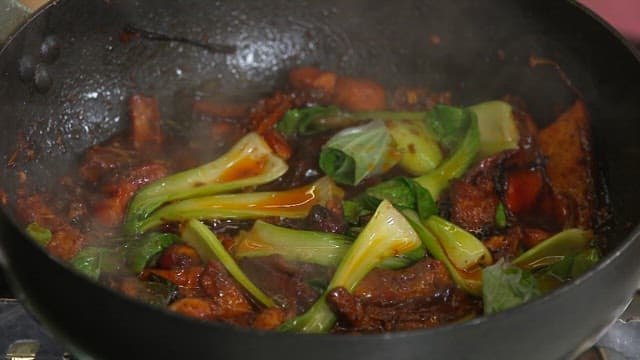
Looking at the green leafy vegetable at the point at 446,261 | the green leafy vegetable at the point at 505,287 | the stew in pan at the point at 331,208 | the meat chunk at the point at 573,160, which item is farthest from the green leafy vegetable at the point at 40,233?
the meat chunk at the point at 573,160

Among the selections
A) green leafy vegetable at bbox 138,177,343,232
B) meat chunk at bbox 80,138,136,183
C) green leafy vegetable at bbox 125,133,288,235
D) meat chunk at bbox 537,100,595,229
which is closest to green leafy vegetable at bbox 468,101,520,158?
meat chunk at bbox 537,100,595,229

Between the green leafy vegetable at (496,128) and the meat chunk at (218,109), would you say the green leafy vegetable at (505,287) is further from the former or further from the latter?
the meat chunk at (218,109)

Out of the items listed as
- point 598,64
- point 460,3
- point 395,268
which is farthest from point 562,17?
point 395,268

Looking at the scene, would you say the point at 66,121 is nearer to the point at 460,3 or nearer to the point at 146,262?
the point at 146,262

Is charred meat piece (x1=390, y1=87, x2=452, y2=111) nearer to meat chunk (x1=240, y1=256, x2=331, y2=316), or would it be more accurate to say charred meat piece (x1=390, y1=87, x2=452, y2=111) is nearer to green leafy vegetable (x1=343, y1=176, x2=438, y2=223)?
green leafy vegetable (x1=343, y1=176, x2=438, y2=223)

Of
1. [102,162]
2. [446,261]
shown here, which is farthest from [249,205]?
[446,261]
